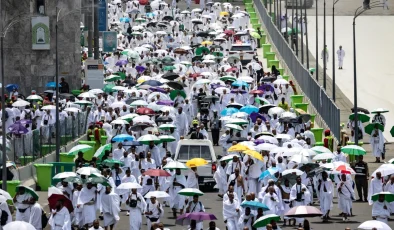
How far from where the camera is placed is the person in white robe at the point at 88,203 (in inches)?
1292

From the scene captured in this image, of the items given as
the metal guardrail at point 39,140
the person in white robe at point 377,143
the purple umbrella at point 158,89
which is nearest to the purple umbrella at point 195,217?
the metal guardrail at point 39,140

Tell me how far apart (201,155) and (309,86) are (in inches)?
724

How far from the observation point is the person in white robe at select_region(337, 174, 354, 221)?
3575 centimetres

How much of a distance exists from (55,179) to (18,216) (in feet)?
8.59

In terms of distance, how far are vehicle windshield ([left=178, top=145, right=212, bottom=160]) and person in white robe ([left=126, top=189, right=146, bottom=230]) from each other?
7.66m

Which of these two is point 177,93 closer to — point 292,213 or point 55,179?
point 55,179

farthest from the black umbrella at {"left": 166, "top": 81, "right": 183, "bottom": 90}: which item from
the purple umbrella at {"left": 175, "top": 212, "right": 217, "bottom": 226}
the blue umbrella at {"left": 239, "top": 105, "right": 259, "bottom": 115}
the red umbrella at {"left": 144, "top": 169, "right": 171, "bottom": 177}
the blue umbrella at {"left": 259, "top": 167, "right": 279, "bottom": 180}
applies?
the purple umbrella at {"left": 175, "top": 212, "right": 217, "bottom": 226}

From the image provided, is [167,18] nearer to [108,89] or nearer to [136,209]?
[108,89]

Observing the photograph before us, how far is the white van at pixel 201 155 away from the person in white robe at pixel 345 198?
15.5 feet

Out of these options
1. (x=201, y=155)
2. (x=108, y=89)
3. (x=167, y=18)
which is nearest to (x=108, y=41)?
(x=108, y=89)

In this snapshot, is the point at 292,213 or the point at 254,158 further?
the point at 254,158

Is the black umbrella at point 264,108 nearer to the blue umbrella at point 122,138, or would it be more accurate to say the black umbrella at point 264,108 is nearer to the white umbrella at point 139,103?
the white umbrella at point 139,103

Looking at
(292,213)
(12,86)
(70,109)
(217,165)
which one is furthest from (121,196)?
(12,86)

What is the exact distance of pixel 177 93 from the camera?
5247 centimetres
